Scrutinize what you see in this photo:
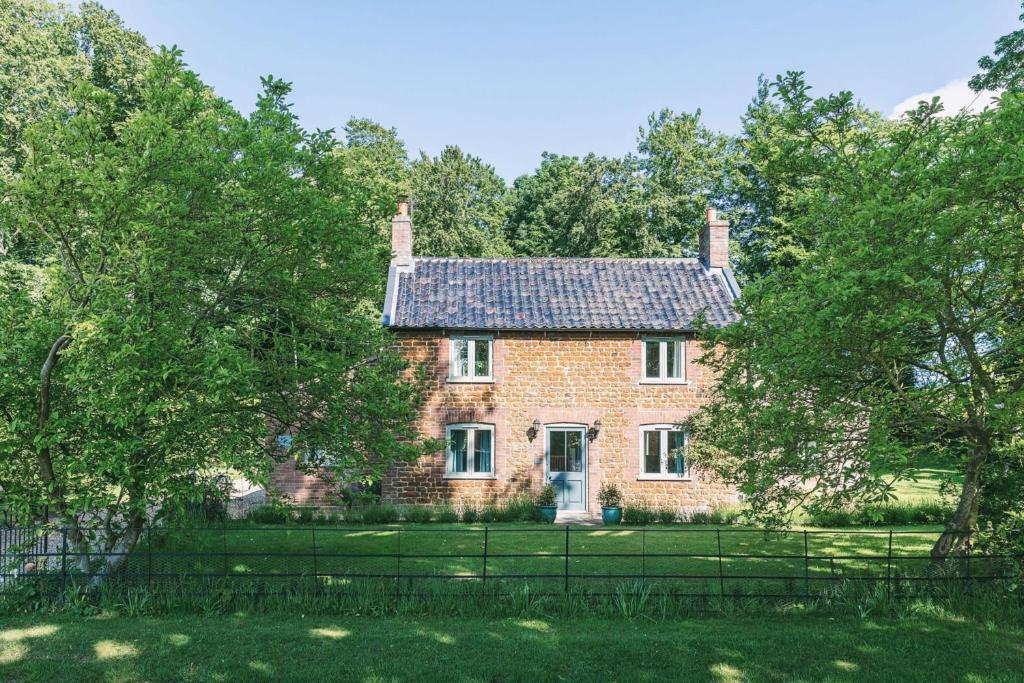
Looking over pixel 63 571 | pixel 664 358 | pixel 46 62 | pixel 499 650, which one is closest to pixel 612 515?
pixel 664 358

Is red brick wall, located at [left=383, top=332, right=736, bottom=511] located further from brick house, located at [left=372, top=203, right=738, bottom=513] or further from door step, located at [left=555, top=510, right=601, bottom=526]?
door step, located at [left=555, top=510, right=601, bottom=526]

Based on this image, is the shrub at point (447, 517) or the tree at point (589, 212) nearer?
the shrub at point (447, 517)

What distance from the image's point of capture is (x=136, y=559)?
35.6ft

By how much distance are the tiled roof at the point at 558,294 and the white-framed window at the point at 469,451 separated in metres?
3.10

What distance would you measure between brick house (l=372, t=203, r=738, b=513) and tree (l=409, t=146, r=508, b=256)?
20.0 meters

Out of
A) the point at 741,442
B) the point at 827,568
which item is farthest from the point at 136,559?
the point at 827,568

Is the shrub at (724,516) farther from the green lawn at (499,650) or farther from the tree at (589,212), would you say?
the tree at (589,212)

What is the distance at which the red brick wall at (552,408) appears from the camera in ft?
68.0

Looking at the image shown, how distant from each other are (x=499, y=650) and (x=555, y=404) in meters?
12.6

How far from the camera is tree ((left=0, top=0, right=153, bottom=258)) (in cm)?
2916

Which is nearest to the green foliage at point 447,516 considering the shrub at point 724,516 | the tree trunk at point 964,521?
the shrub at point 724,516

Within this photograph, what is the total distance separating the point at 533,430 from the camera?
20750 mm

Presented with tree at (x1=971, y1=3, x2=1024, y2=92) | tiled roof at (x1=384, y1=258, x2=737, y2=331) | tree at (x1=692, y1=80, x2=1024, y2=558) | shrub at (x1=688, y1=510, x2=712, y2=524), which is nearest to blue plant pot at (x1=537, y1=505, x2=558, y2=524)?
shrub at (x1=688, y1=510, x2=712, y2=524)

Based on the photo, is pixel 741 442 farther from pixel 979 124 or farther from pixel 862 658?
pixel 979 124
